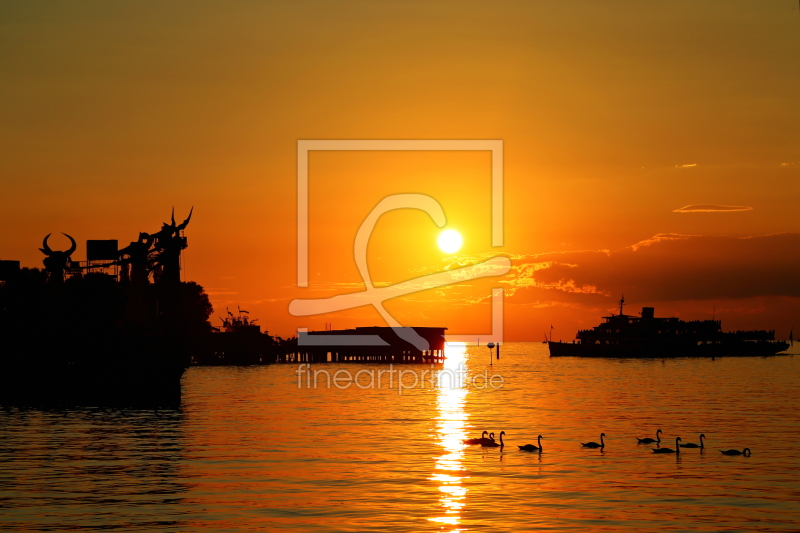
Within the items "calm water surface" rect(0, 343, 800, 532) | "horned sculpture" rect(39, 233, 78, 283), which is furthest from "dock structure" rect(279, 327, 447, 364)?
"calm water surface" rect(0, 343, 800, 532)

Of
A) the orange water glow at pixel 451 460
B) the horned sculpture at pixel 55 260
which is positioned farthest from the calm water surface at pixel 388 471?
the horned sculpture at pixel 55 260

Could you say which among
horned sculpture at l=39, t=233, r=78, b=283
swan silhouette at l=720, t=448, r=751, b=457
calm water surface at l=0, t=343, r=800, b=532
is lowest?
calm water surface at l=0, t=343, r=800, b=532

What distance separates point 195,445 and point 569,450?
19648mm

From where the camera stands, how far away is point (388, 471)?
4038cm

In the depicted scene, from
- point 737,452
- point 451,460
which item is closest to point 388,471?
point 451,460

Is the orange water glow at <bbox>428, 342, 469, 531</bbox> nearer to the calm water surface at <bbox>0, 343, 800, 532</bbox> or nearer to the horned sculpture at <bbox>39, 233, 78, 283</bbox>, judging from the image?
the calm water surface at <bbox>0, 343, 800, 532</bbox>

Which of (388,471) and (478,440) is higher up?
(478,440)

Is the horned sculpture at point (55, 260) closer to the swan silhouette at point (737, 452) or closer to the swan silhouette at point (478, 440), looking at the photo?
the swan silhouette at point (478, 440)

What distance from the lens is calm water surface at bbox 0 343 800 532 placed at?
3048 cm

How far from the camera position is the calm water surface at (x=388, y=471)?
30.5 m

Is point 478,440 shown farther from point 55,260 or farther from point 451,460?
point 55,260

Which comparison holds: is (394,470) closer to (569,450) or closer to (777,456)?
(569,450)

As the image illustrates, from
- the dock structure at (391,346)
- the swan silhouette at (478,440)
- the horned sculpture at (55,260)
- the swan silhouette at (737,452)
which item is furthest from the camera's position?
the dock structure at (391,346)

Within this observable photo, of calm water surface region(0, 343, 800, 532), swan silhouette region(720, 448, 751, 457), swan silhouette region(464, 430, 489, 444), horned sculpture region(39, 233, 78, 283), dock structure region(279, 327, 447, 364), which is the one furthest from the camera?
dock structure region(279, 327, 447, 364)
